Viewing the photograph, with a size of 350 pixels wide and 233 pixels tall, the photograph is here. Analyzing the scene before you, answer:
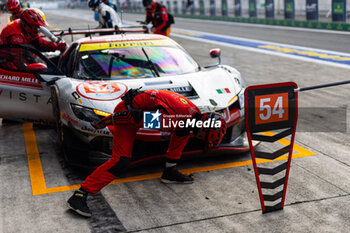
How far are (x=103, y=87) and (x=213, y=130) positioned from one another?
6.77 feet

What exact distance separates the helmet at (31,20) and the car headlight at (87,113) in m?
2.33

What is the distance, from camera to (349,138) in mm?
6062

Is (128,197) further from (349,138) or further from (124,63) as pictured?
(349,138)

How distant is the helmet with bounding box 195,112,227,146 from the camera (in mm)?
3576

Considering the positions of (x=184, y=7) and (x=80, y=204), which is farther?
(x=184, y=7)

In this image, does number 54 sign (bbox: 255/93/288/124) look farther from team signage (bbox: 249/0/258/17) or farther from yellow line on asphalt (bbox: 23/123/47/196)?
team signage (bbox: 249/0/258/17)

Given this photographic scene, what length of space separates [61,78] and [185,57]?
5.64 feet

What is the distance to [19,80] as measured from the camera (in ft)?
→ 19.8

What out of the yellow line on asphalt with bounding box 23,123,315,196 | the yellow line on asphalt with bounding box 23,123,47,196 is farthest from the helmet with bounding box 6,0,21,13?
the yellow line on asphalt with bounding box 23,123,315,196

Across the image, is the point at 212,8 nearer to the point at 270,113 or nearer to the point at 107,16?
the point at 107,16

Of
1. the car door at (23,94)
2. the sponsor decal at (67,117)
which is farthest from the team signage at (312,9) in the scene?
the sponsor decal at (67,117)

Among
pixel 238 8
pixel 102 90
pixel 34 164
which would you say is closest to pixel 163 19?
pixel 102 90

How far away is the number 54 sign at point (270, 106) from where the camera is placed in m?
3.75

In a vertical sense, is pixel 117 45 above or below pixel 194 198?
above
